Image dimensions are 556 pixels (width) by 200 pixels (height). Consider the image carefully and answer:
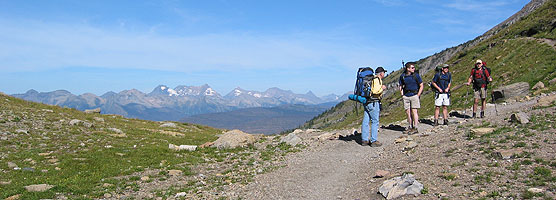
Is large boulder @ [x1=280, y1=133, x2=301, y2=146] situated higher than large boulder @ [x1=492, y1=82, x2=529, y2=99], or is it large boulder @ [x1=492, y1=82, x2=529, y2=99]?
large boulder @ [x1=492, y1=82, x2=529, y2=99]

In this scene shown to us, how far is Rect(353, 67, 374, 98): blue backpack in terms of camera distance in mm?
15656

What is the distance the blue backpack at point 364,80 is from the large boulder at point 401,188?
6.78 meters

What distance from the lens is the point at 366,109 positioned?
16141mm

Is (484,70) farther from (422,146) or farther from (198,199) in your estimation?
(198,199)

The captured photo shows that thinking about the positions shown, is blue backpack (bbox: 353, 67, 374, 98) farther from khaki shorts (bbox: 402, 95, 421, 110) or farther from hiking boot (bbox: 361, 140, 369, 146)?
khaki shorts (bbox: 402, 95, 421, 110)

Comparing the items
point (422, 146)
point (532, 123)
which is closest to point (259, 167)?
point (422, 146)

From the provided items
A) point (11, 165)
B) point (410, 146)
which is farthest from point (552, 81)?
point (11, 165)

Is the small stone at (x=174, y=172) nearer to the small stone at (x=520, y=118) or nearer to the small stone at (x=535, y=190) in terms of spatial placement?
the small stone at (x=535, y=190)

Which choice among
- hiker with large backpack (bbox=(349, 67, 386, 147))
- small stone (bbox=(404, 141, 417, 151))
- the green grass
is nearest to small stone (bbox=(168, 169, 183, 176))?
the green grass

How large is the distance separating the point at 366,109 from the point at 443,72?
659cm

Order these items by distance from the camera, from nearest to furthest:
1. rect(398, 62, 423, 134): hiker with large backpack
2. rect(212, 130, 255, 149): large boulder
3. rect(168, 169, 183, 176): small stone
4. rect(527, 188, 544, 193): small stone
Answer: rect(527, 188, 544, 193): small stone < rect(168, 169, 183, 176): small stone < rect(398, 62, 423, 134): hiker with large backpack < rect(212, 130, 255, 149): large boulder

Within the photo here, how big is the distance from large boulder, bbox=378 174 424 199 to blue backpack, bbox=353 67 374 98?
678cm

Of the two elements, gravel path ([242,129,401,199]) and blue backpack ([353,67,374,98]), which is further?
blue backpack ([353,67,374,98])

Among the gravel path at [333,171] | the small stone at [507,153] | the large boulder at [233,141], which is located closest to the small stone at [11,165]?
the large boulder at [233,141]
